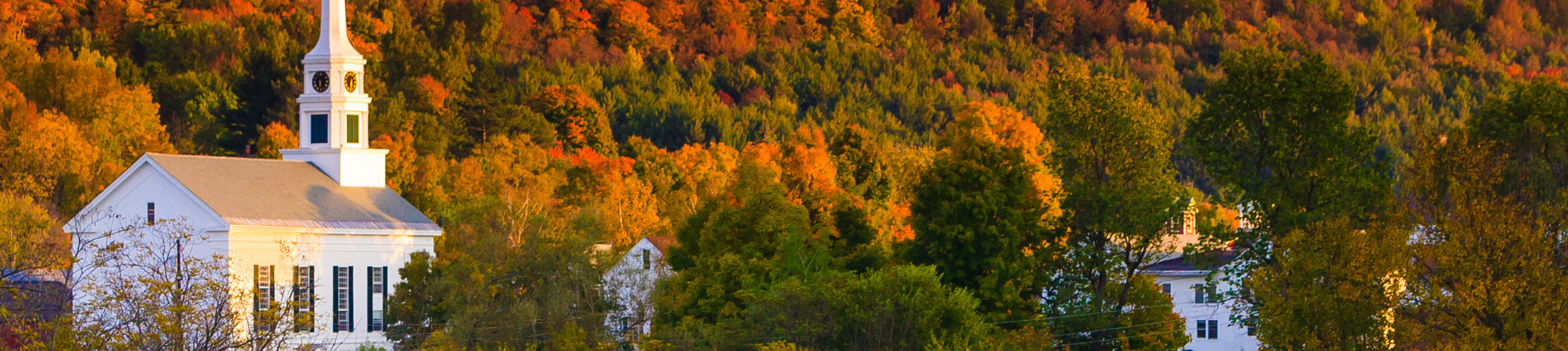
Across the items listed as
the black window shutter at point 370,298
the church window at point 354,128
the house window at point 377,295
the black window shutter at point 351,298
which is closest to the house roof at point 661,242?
the church window at point 354,128

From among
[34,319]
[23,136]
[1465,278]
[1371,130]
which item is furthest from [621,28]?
[34,319]

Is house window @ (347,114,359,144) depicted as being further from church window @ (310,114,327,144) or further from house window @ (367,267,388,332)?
house window @ (367,267,388,332)

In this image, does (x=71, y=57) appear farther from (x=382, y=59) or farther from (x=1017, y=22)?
(x=1017, y=22)

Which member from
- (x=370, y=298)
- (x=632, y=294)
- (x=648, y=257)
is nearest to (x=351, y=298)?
(x=370, y=298)

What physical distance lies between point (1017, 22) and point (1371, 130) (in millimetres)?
133566

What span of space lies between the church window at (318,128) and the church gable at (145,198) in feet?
27.3

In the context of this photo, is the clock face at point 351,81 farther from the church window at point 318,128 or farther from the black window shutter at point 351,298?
the black window shutter at point 351,298

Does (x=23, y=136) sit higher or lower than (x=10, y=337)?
higher

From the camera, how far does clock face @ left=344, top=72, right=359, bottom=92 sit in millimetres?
75500

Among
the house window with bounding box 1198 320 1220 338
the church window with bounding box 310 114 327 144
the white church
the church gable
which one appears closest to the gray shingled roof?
the white church

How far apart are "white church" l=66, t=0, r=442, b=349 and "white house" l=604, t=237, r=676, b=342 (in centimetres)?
655

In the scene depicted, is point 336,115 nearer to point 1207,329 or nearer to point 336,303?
point 336,303

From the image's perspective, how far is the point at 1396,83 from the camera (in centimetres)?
18175

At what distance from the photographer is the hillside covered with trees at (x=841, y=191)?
5297 centimetres
